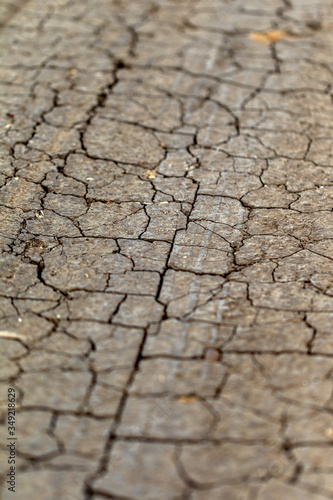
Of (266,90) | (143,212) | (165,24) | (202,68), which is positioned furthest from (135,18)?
(143,212)

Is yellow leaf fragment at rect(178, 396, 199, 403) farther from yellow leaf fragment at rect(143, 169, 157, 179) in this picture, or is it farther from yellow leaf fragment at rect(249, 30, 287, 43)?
yellow leaf fragment at rect(249, 30, 287, 43)

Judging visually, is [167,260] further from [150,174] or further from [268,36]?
[268,36]

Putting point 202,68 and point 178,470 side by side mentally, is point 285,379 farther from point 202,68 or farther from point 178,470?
point 202,68

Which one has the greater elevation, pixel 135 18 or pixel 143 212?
pixel 135 18

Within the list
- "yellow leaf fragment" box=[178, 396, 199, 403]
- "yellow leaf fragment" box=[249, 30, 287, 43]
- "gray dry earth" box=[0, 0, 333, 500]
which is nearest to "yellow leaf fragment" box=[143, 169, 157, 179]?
"gray dry earth" box=[0, 0, 333, 500]

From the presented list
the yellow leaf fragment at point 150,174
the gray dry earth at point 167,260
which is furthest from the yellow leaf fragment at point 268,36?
the yellow leaf fragment at point 150,174
